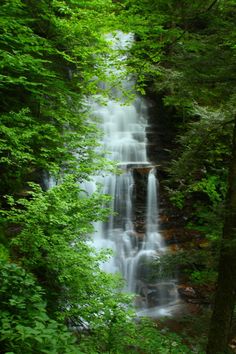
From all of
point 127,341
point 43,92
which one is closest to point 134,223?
point 43,92

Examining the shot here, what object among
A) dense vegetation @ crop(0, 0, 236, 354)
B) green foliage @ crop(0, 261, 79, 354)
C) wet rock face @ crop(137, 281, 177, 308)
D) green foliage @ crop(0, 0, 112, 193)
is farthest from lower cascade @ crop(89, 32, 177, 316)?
green foliage @ crop(0, 261, 79, 354)

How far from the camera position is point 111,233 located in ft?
38.7

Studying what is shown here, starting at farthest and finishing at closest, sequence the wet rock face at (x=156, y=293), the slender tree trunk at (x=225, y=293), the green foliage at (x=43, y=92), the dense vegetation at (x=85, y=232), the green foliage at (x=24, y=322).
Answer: the wet rock face at (x=156, y=293)
the green foliage at (x=43, y=92)
the slender tree trunk at (x=225, y=293)
the dense vegetation at (x=85, y=232)
the green foliage at (x=24, y=322)

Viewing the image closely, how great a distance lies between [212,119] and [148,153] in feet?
28.9

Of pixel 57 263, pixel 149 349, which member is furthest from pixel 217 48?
pixel 149 349

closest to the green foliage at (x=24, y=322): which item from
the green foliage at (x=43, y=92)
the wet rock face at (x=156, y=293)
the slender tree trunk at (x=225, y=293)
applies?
the slender tree trunk at (x=225, y=293)

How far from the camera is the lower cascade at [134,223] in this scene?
10414mm

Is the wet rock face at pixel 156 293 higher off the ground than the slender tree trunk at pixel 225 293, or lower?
lower

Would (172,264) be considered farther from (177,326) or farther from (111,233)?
(111,233)

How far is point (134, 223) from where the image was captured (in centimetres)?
1222

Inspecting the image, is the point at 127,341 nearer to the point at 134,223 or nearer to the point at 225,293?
the point at 225,293

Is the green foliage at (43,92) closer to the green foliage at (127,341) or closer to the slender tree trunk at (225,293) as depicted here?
the green foliage at (127,341)

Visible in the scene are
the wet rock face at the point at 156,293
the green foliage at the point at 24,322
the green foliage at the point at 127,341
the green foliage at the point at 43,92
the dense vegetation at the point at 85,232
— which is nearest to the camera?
the green foliage at the point at 24,322

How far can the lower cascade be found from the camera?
1041cm
